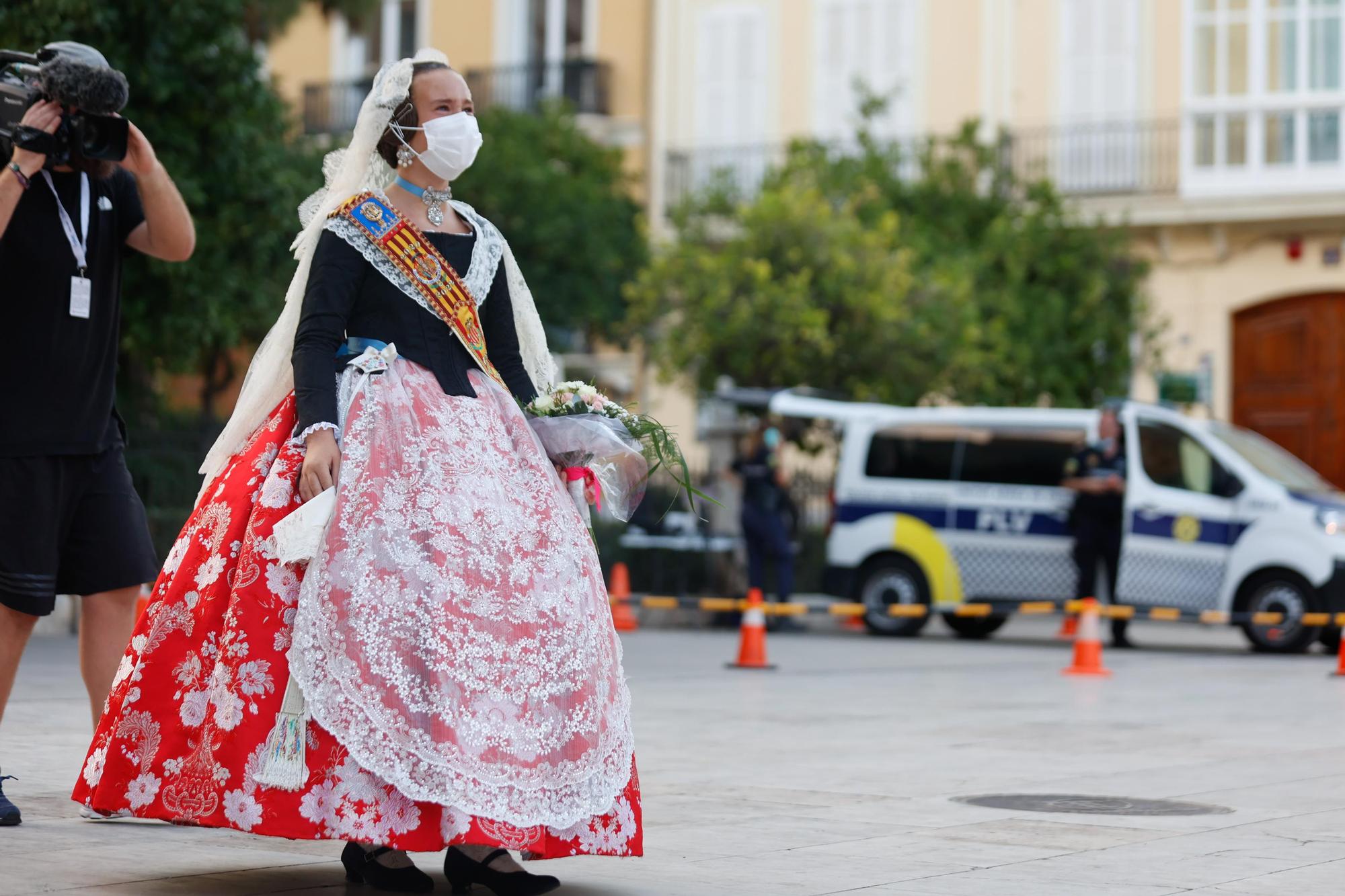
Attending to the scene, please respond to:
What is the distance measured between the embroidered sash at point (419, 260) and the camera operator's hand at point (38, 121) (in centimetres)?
104

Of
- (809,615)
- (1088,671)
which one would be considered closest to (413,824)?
(1088,671)

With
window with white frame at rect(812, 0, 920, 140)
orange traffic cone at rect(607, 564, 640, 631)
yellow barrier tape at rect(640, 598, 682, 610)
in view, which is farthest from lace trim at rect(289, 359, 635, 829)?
window with white frame at rect(812, 0, 920, 140)

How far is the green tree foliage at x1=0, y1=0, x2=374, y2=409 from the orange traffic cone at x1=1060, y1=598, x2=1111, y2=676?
6.19 m

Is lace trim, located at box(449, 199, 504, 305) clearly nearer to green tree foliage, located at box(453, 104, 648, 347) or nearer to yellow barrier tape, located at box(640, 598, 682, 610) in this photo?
yellow barrier tape, located at box(640, 598, 682, 610)

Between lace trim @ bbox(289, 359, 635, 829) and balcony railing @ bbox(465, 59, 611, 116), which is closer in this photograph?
lace trim @ bbox(289, 359, 635, 829)

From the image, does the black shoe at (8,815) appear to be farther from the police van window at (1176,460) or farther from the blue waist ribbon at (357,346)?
the police van window at (1176,460)

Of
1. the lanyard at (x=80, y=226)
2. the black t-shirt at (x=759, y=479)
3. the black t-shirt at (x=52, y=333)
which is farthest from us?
the black t-shirt at (x=759, y=479)

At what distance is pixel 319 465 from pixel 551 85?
24.7 metres

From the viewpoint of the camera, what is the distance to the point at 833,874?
5.25m

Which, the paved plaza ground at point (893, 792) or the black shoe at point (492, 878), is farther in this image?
the paved plaza ground at point (893, 792)

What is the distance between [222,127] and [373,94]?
33.5 ft

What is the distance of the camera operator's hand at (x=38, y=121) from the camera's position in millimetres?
5672

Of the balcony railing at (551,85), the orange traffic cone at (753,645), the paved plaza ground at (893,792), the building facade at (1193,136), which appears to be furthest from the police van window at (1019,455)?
the balcony railing at (551,85)

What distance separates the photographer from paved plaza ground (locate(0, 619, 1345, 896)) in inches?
203
